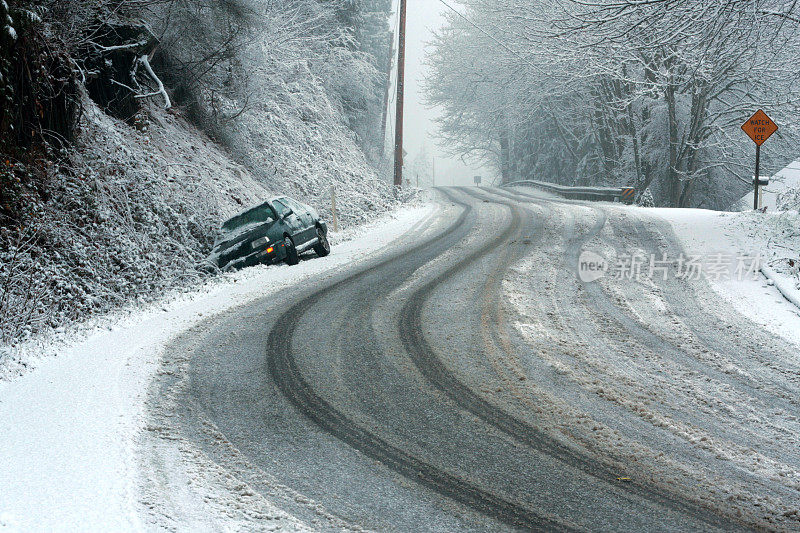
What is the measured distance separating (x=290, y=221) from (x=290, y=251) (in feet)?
2.32

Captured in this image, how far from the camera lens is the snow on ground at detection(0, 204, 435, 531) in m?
3.81

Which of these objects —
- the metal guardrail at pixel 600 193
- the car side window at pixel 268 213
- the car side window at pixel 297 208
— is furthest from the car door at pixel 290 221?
the metal guardrail at pixel 600 193

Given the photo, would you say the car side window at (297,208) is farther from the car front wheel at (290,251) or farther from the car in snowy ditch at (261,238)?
the car front wheel at (290,251)

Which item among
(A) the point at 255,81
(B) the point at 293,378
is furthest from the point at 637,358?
(A) the point at 255,81

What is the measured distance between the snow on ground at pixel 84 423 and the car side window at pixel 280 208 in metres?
3.73

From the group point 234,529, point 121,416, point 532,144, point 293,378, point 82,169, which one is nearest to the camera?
point 234,529

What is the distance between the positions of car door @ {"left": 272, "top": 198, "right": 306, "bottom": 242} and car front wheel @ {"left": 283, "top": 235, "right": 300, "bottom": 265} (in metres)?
0.13

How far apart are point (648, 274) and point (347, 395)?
24.0 feet

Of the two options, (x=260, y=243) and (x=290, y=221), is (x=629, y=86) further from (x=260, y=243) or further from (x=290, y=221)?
(x=260, y=243)

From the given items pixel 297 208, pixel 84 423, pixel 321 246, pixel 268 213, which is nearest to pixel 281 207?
pixel 268 213

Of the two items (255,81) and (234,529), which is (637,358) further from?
(255,81)

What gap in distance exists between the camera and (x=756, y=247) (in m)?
11.9

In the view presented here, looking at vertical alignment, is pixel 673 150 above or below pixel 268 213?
above

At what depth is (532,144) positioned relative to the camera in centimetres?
4769
